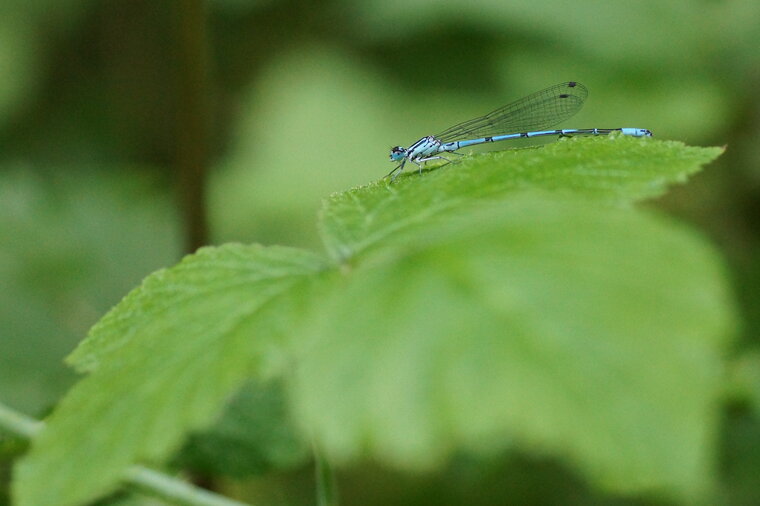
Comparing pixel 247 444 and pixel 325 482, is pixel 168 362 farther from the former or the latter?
pixel 247 444

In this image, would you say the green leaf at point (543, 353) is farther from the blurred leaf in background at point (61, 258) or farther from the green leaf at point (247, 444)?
the blurred leaf in background at point (61, 258)

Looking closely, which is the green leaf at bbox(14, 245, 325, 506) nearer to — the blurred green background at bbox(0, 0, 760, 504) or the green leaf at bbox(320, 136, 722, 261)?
the green leaf at bbox(320, 136, 722, 261)

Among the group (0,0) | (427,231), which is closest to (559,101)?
(427,231)

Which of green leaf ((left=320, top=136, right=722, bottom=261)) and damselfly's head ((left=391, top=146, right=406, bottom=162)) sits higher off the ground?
damselfly's head ((left=391, top=146, right=406, bottom=162))

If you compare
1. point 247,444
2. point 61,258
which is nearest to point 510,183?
point 247,444

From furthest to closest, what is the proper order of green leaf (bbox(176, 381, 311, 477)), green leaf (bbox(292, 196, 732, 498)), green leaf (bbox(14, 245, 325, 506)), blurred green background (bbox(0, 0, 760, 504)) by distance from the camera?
blurred green background (bbox(0, 0, 760, 504))
green leaf (bbox(176, 381, 311, 477))
green leaf (bbox(14, 245, 325, 506))
green leaf (bbox(292, 196, 732, 498))

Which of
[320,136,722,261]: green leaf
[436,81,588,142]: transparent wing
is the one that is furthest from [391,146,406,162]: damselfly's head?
[320,136,722,261]: green leaf
